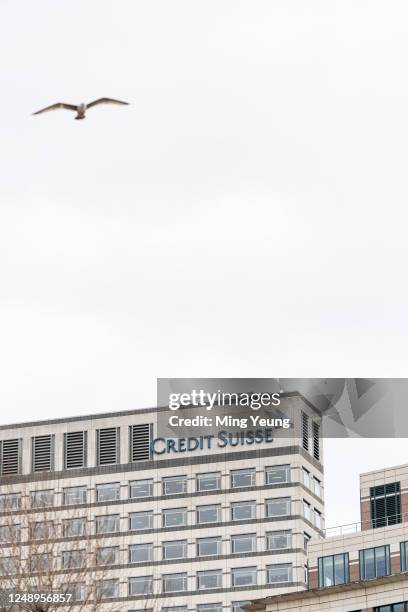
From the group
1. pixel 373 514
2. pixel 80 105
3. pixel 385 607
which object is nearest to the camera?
pixel 80 105

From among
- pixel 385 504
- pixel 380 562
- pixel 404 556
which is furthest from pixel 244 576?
pixel 404 556

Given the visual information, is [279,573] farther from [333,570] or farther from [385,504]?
[333,570]

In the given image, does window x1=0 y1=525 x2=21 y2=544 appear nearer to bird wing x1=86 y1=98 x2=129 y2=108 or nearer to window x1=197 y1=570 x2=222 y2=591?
window x1=197 y1=570 x2=222 y2=591

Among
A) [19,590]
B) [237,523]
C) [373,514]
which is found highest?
[237,523]

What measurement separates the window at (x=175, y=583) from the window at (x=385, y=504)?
192 ft

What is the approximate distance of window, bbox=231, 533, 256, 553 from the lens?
19730 centimetres

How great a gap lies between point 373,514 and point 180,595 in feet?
192

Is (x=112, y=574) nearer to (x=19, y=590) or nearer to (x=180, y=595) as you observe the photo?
(x=180, y=595)

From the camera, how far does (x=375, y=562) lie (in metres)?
134

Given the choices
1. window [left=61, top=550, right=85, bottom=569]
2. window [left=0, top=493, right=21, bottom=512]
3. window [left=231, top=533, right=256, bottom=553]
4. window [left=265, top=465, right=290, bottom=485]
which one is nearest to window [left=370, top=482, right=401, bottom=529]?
window [left=61, top=550, right=85, bottom=569]

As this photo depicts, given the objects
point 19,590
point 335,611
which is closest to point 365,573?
point 335,611

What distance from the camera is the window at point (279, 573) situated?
19425cm

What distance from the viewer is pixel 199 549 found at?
199 m

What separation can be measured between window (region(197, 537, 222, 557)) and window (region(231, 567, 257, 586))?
3.05 meters
